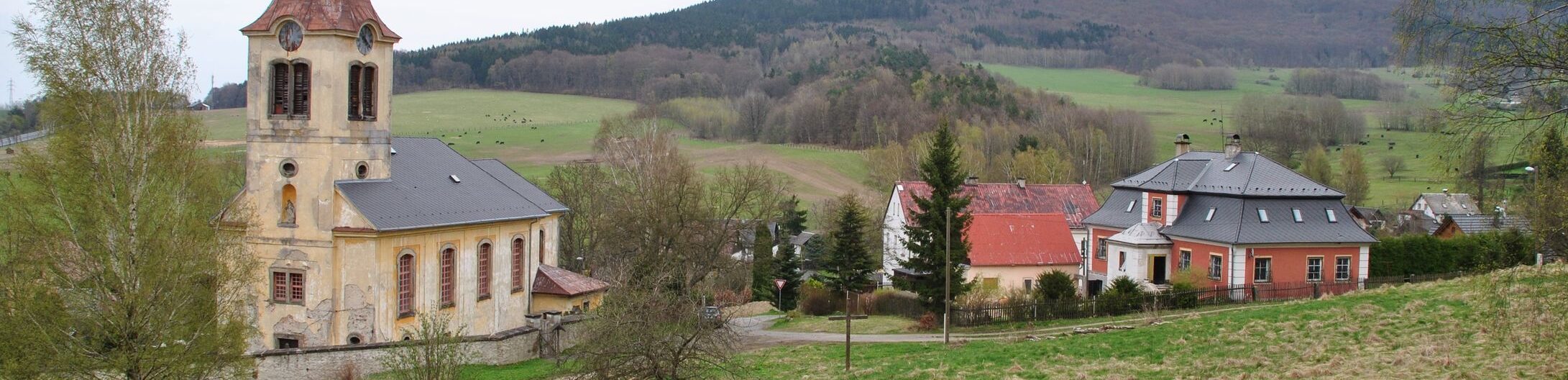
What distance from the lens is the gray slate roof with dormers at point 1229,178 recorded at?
43625 mm

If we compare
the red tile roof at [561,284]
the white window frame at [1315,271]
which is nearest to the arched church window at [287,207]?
the red tile roof at [561,284]

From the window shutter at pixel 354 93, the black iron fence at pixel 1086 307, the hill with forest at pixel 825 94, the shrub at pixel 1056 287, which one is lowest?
the black iron fence at pixel 1086 307

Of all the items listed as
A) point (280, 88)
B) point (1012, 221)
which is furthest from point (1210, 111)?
point (280, 88)

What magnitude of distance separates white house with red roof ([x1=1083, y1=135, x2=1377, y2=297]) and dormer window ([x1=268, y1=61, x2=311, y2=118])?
29.3m

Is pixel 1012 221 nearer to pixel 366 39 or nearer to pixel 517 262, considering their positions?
pixel 517 262

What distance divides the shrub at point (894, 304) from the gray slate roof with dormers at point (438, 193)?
41.2ft

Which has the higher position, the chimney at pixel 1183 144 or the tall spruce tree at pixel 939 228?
the chimney at pixel 1183 144

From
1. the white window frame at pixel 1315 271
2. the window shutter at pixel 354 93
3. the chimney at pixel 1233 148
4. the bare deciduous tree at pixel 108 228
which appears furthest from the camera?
the chimney at pixel 1233 148

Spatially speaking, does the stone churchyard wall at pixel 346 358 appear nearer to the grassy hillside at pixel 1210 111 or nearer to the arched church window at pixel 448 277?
the arched church window at pixel 448 277

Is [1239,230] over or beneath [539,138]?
beneath

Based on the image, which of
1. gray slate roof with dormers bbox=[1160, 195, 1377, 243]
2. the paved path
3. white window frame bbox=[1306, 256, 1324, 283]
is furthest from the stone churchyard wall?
white window frame bbox=[1306, 256, 1324, 283]

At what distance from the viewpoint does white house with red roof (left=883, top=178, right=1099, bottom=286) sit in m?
50.0

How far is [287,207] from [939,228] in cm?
1946

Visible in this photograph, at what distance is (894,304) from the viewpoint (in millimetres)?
45062
